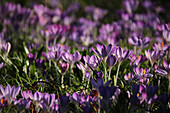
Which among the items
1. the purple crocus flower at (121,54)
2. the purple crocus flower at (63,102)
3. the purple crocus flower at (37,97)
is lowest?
the purple crocus flower at (63,102)

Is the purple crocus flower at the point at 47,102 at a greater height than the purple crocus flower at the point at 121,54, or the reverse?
the purple crocus flower at the point at 121,54

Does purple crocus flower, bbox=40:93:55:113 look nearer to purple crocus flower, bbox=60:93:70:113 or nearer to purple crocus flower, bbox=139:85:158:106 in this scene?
purple crocus flower, bbox=60:93:70:113

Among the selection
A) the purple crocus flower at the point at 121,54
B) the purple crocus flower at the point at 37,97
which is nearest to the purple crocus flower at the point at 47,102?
the purple crocus flower at the point at 37,97

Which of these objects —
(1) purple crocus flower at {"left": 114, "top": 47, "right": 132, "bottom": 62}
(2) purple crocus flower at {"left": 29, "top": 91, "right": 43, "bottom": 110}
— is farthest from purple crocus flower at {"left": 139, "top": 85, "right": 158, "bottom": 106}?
(2) purple crocus flower at {"left": 29, "top": 91, "right": 43, "bottom": 110}

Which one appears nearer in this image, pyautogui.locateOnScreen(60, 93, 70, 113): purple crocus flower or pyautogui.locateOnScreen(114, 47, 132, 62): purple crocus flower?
pyautogui.locateOnScreen(60, 93, 70, 113): purple crocus flower

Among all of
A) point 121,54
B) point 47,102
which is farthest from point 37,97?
point 121,54

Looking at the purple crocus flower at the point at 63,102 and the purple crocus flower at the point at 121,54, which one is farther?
the purple crocus flower at the point at 121,54

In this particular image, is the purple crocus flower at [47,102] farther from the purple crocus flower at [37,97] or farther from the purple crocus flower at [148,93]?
the purple crocus flower at [148,93]

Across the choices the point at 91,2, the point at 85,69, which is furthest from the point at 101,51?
the point at 91,2

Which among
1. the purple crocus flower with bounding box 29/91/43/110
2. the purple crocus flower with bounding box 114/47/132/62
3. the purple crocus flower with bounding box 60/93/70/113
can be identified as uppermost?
the purple crocus flower with bounding box 114/47/132/62

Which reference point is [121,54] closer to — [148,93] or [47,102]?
[148,93]

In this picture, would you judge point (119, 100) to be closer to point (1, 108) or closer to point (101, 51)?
point (101, 51)
